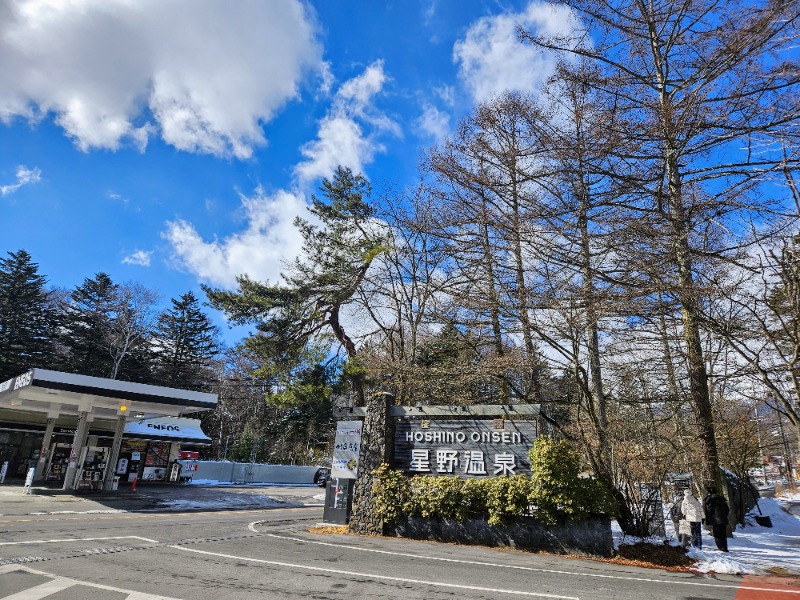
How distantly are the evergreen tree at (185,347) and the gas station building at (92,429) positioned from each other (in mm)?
20308

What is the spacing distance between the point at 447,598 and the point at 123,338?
43.0 m

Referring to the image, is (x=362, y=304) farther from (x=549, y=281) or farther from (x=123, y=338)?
(x=123, y=338)

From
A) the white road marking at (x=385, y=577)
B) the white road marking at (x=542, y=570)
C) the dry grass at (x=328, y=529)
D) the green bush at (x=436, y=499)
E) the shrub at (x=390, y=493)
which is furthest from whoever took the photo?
the dry grass at (x=328, y=529)

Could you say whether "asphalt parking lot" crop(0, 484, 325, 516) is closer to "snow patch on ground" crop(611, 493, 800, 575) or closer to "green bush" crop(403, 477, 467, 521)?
"green bush" crop(403, 477, 467, 521)

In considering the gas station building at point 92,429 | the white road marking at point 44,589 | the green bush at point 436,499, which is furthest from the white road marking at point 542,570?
the gas station building at point 92,429

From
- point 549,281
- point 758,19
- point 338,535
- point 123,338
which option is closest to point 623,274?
point 549,281

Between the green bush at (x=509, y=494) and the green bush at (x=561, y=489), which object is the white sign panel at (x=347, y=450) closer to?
the green bush at (x=509, y=494)

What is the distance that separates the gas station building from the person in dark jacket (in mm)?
18348

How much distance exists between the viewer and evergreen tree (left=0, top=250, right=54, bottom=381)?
4197 cm

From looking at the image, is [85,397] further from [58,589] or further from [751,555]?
[751,555]

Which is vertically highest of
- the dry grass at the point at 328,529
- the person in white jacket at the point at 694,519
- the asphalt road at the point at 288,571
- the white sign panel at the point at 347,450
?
the white sign panel at the point at 347,450

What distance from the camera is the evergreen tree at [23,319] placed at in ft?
138

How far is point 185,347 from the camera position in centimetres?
5194

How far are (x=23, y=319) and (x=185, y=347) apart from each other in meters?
14.2
